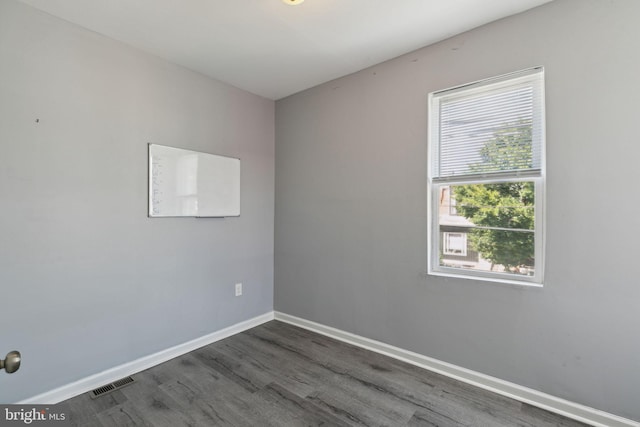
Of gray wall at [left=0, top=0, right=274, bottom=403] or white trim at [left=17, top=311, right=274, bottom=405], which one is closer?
gray wall at [left=0, top=0, right=274, bottom=403]

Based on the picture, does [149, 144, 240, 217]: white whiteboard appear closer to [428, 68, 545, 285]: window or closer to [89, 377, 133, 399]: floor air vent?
[89, 377, 133, 399]: floor air vent

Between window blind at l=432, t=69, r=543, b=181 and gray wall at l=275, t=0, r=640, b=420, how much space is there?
0.30ft

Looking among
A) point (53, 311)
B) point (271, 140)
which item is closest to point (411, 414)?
point (53, 311)

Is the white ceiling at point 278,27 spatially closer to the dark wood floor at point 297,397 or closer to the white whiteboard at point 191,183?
the white whiteboard at point 191,183

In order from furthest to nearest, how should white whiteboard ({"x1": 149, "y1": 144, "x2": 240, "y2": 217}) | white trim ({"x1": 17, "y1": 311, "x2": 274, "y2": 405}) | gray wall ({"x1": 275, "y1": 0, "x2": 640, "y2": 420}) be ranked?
white whiteboard ({"x1": 149, "y1": 144, "x2": 240, "y2": 217})
white trim ({"x1": 17, "y1": 311, "x2": 274, "y2": 405})
gray wall ({"x1": 275, "y1": 0, "x2": 640, "y2": 420})

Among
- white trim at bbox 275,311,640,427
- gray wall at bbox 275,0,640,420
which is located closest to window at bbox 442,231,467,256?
gray wall at bbox 275,0,640,420

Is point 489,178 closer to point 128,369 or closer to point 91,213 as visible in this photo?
point 91,213

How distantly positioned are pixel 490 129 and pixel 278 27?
1.68 meters

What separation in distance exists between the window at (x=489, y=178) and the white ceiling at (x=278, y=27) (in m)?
0.48

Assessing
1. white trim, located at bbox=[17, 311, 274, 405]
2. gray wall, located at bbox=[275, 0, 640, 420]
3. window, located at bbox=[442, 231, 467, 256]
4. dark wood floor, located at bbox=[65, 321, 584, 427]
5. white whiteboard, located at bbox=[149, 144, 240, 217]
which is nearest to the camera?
gray wall, located at bbox=[275, 0, 640, 420]

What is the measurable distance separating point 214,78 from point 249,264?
1897 mm

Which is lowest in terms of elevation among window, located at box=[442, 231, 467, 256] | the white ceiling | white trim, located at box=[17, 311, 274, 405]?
white trim, located at box=[17, 311, 274, 405]

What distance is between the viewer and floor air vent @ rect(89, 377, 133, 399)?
2.07 metres

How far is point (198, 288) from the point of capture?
9.20 ft
